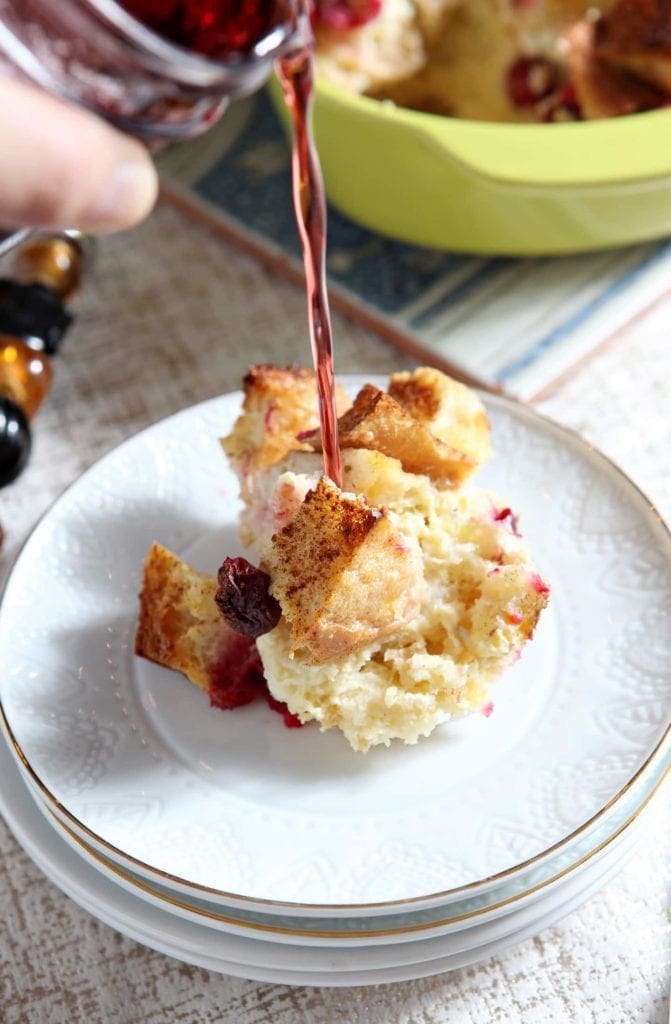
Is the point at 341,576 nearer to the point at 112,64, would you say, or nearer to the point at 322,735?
the point at 322,735

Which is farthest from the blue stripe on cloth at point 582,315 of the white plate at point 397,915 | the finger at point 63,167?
the finger at point 63,167

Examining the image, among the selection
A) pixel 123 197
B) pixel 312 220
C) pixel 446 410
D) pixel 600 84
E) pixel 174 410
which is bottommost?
pixel 600 84

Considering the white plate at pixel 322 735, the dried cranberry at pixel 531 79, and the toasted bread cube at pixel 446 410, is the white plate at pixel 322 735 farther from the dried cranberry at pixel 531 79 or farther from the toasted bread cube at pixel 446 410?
the dried cranberry at pixel 531 79

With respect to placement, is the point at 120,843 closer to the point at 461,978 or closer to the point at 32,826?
the point at 32,826

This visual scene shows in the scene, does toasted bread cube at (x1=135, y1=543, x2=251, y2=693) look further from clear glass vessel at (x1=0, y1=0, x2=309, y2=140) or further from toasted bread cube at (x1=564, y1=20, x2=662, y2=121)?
toasted bread cube at (x1=564, y1=20, x2=662, y2=121)

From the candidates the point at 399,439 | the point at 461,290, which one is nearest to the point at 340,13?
the point at 461,290
